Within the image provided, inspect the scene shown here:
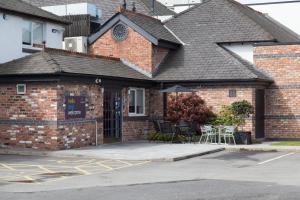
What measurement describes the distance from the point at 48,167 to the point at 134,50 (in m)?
12.8

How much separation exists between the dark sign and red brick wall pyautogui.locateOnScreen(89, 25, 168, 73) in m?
6.46

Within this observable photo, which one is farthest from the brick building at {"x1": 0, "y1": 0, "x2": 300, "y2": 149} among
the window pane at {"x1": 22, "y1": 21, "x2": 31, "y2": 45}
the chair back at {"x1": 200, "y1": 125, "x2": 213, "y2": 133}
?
the window pane at {"x1": 22, "y1": 21, "x2": 31, "y2": 45}

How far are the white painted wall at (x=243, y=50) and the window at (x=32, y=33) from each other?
9.23 meters

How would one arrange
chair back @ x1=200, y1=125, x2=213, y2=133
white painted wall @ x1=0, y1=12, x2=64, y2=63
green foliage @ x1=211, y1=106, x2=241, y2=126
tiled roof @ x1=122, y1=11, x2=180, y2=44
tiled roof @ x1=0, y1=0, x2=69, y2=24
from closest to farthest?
white painted wall @ x1=0, y1=12, x2=64, y2=63 < tiled roof @ x1=0, y1=0, x2=69, y2=24 < chair back @ x1=200, y1=125, x2=213, y2=133 < green foliage @ x1=211, y1=106, x2=241, y2=126 < tiled roof @ x1=122, y1=11, x2=180, y2=44

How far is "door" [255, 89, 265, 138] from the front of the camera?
1098 inches

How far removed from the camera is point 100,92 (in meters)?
24.5

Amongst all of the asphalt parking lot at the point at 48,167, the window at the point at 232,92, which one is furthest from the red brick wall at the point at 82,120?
the window at the point at 232,92

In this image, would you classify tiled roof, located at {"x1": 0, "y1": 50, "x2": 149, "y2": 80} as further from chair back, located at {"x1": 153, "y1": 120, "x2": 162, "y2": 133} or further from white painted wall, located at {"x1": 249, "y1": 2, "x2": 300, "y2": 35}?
white painted wall, located at {"x1": 249, "y1": 2, "x2": 300, "y2": 35}

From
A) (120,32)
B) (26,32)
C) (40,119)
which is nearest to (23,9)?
(26,32)

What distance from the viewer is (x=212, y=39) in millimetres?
30453

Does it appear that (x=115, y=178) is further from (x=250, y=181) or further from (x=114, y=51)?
(x=114, y=51)

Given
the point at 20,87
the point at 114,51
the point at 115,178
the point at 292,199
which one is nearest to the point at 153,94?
the point at 114,51

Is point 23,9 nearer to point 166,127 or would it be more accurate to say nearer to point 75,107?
point 75,107

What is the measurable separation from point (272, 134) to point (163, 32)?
759 cm
